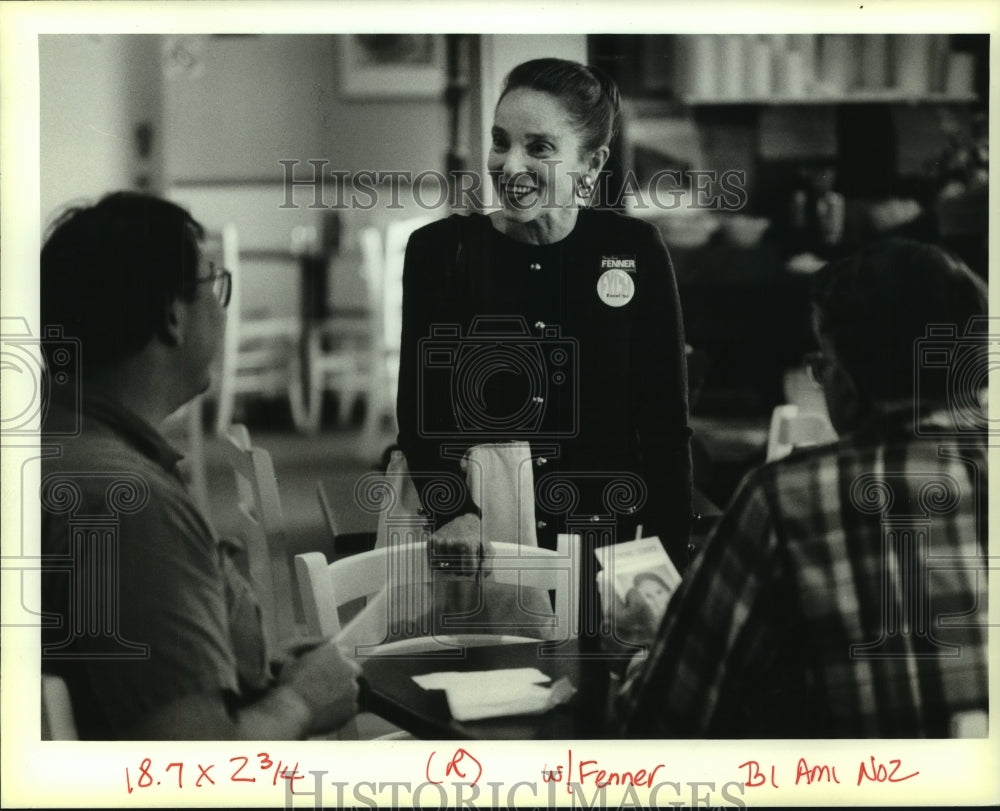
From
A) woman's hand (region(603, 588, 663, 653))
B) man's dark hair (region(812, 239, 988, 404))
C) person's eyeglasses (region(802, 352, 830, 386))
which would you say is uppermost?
man's dark hair (region(812, 239, 988, 404))

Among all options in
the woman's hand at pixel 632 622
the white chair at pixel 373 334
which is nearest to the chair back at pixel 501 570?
the woman's hand at pixel 632 622

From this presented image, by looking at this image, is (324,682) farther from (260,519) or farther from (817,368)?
(817,368)

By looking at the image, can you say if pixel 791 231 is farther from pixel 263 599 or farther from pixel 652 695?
pixel 263 599

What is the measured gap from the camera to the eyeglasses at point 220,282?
2990 mm

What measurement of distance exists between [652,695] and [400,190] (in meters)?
1.42

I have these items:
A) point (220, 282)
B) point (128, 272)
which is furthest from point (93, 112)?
point (220, 282)

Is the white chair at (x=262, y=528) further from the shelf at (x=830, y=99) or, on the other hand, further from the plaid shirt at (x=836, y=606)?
the shelf at (x=830, y=99)

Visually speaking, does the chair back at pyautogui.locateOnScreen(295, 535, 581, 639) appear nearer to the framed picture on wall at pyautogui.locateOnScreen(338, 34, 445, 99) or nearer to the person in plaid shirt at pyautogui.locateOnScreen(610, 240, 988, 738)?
the person in plaid shirt at pyautogui.locateOnScreen(610, 240, 988, 738)

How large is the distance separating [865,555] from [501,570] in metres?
0.92

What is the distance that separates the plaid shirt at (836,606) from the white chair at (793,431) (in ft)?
0.08

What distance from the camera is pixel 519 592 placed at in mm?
3037

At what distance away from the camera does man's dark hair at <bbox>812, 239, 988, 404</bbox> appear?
9.95ft

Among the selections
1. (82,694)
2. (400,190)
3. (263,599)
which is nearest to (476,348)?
(400,190)

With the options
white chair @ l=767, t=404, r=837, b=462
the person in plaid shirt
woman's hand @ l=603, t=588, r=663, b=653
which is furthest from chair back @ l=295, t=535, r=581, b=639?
white chair @ l=767, t=404, r=837, b=462
